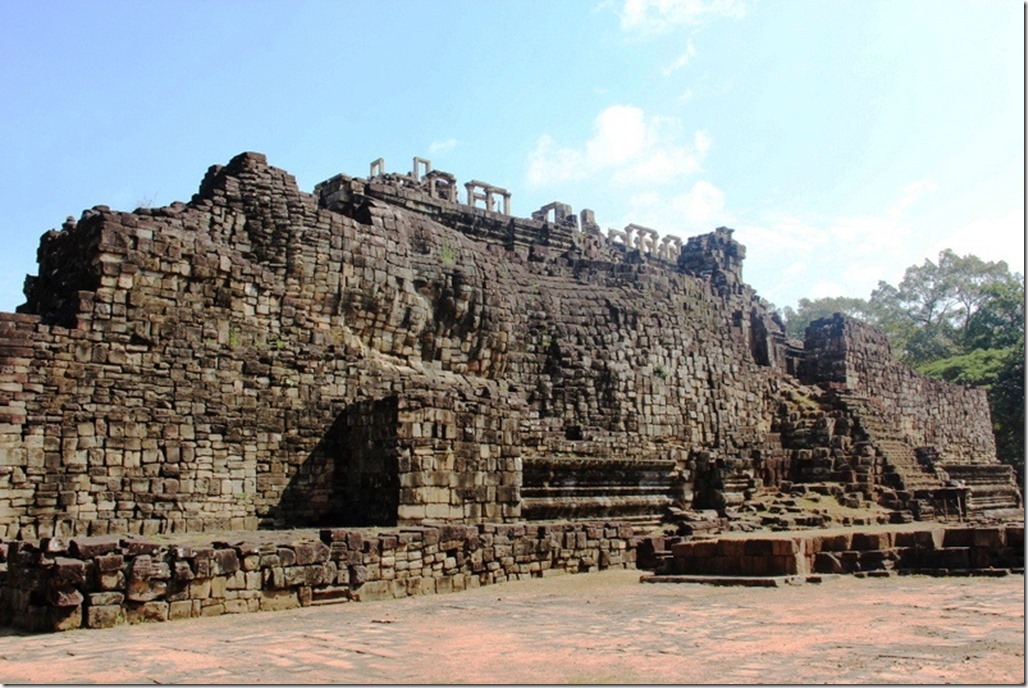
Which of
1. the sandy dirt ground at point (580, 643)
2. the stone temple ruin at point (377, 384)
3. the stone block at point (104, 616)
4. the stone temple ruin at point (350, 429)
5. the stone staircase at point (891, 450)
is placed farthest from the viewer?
the stone staircase at point (891, 450)

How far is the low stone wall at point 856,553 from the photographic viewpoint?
1389 cm

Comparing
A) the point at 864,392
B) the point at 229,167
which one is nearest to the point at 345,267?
the point at 229,167

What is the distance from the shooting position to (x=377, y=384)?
1830 cm

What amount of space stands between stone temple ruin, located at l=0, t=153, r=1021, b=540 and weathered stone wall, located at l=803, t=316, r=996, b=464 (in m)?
3.57

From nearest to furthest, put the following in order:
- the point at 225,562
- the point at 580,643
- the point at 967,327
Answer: the point at 580,643 < the point at 225,562 < the point at 967,327

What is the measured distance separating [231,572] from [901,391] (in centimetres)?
3484

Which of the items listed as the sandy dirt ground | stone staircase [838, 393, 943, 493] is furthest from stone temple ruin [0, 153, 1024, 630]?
stone staircase [838, 393, 943, 493]

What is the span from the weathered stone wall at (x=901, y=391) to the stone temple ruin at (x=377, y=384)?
3.57 meters

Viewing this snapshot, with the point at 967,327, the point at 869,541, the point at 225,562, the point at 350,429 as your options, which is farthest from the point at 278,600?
the point at 967,327

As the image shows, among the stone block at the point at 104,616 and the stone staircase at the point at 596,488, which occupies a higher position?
the stone staircase at the point at 596,488

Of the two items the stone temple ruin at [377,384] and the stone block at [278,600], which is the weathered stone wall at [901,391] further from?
the stone block at [278,600]

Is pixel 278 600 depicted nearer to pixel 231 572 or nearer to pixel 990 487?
pixel 231 572

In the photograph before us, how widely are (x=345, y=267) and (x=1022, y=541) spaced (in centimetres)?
1347

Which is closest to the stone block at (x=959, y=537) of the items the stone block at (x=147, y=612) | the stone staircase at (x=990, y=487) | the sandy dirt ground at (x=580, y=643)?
the sandy dirt ground at (x=580, y=643)
